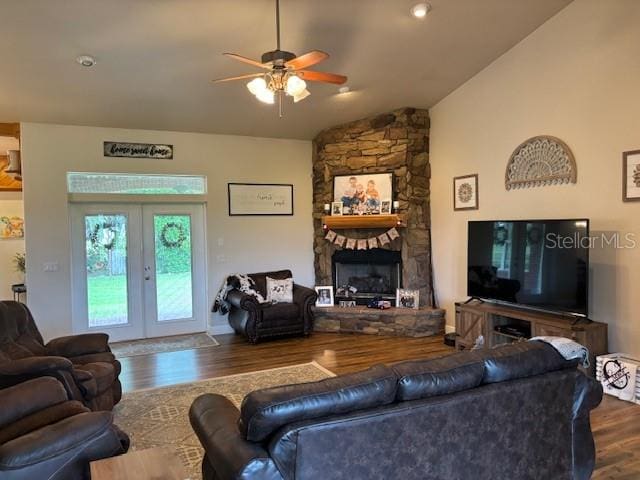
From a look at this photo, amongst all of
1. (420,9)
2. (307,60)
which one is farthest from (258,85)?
(420,9)

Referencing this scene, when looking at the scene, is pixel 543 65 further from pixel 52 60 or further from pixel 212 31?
pixel 52 60

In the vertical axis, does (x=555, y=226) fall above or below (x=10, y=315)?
above

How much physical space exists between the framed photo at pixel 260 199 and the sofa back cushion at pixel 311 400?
17.1ft

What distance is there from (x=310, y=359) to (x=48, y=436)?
350cm

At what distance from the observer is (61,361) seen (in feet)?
9.92

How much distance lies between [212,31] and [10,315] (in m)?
2.96

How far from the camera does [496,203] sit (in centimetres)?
558

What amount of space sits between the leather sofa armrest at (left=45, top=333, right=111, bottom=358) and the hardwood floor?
0.74m

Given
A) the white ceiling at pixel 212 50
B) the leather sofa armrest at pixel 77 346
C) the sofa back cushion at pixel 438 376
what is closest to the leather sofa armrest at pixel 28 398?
the leather sofa armrest at pixel 77 346

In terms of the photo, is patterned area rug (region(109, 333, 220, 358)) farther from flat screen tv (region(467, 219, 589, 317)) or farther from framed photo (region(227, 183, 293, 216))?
flat screen tv (region(467, 219, 589, 317))

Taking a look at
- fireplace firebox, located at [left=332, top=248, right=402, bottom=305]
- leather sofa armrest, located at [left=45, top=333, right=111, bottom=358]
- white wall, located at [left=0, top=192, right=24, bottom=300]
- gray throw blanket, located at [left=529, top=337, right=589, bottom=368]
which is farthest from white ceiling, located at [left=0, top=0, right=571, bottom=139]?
gray throw blanket, located at [left=529, top=337, right=589, bottom=368]

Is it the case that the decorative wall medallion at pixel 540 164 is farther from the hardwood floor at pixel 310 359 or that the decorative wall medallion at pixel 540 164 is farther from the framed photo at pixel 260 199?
the framed photo at pixel 260 199

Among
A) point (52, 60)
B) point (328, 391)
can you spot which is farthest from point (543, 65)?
point (52, 60)

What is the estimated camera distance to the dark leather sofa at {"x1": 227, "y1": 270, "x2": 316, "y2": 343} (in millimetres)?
6047
